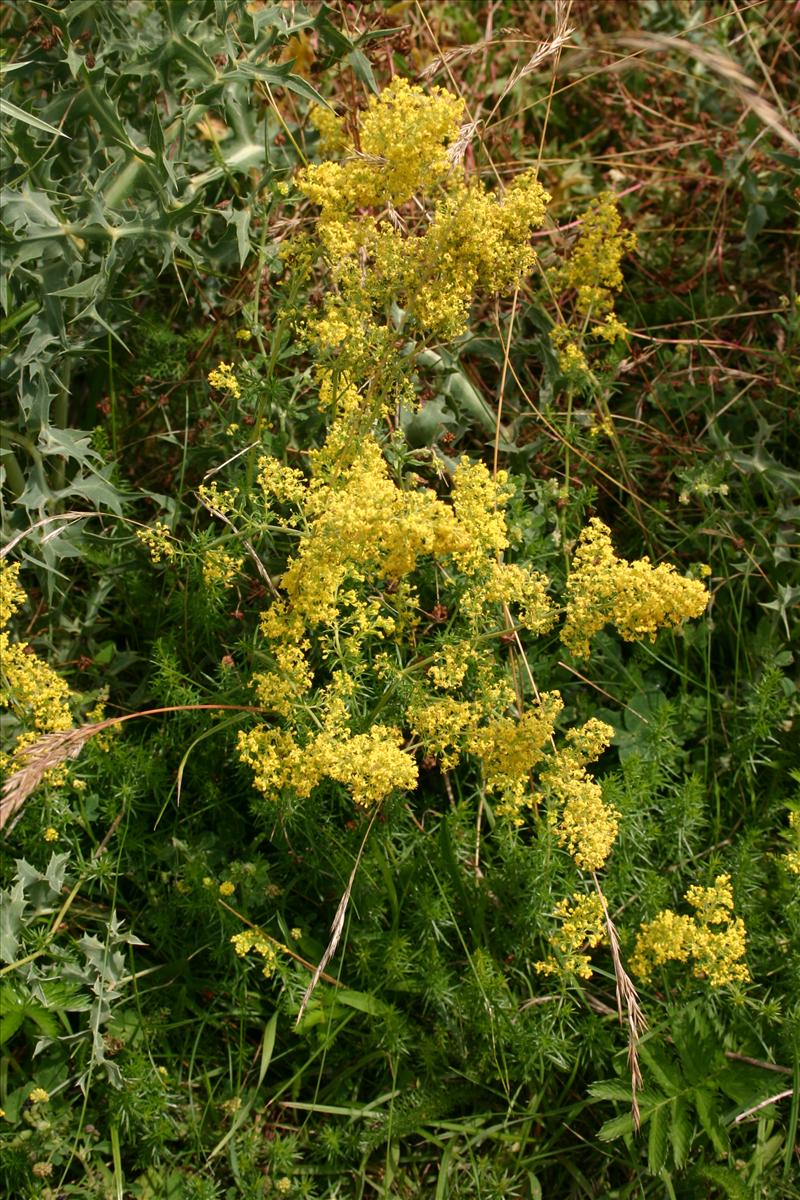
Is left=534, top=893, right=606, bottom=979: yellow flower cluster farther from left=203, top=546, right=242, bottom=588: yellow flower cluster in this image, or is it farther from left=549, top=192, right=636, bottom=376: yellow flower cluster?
left=549, top=192, right=636, bottom=376: yellow flower cluster

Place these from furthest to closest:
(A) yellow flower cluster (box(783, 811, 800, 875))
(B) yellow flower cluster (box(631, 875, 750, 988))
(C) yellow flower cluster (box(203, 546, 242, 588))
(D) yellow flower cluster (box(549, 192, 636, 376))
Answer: (D) yellow flower cluster (box(549, 192, 636, 376)) → (A) yellow flower cluster (box(783, 811, 800, 875)) → (C) yellow flower cluster (box(203, 546, 242, 588)) → (B) yellow flower cluster (box(631, 875, 750, 988))

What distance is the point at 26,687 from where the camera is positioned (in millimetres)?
2812

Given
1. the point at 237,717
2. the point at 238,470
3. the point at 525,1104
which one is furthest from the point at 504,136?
the point at 525,1104

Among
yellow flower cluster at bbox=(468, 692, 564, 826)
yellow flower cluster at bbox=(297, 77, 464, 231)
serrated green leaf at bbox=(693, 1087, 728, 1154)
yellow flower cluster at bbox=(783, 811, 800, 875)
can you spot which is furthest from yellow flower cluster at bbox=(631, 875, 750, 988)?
yellow flower cluster at bbox=(297, 77, 464, 231)

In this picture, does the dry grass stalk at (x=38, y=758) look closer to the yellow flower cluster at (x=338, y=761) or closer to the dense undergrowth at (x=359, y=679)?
the dense undergrowth at (x=359, y=679)

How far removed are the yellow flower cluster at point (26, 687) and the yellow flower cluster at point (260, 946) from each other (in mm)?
644

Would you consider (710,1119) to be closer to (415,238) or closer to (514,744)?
(514,744)

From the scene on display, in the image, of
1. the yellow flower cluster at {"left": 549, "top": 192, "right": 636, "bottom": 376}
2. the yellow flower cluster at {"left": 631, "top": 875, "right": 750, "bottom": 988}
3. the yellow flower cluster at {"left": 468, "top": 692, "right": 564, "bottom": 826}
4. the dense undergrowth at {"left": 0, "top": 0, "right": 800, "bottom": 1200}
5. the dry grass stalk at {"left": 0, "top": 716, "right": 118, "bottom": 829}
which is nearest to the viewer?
the dry grass stalk at {"left": 0, "top": 716, "right": 118, "bottom": 829}

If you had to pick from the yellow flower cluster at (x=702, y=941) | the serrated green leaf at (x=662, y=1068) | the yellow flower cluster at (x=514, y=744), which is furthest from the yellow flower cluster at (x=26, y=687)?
the serrated green leaf at (x=662, y=1068)


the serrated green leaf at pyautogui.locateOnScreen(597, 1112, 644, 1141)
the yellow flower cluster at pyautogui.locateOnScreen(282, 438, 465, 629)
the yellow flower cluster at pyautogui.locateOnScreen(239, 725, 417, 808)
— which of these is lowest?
the serrated green leaf at pyautogui.locateOnScreen(597, 1112, 644, 1141)

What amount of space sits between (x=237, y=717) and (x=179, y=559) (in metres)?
0.58

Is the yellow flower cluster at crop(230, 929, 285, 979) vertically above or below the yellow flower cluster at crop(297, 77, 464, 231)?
below

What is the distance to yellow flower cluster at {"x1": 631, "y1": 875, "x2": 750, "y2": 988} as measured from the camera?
109 inches

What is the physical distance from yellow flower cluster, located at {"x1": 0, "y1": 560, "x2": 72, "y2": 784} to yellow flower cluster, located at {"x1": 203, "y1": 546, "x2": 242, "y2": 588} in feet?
1.58
